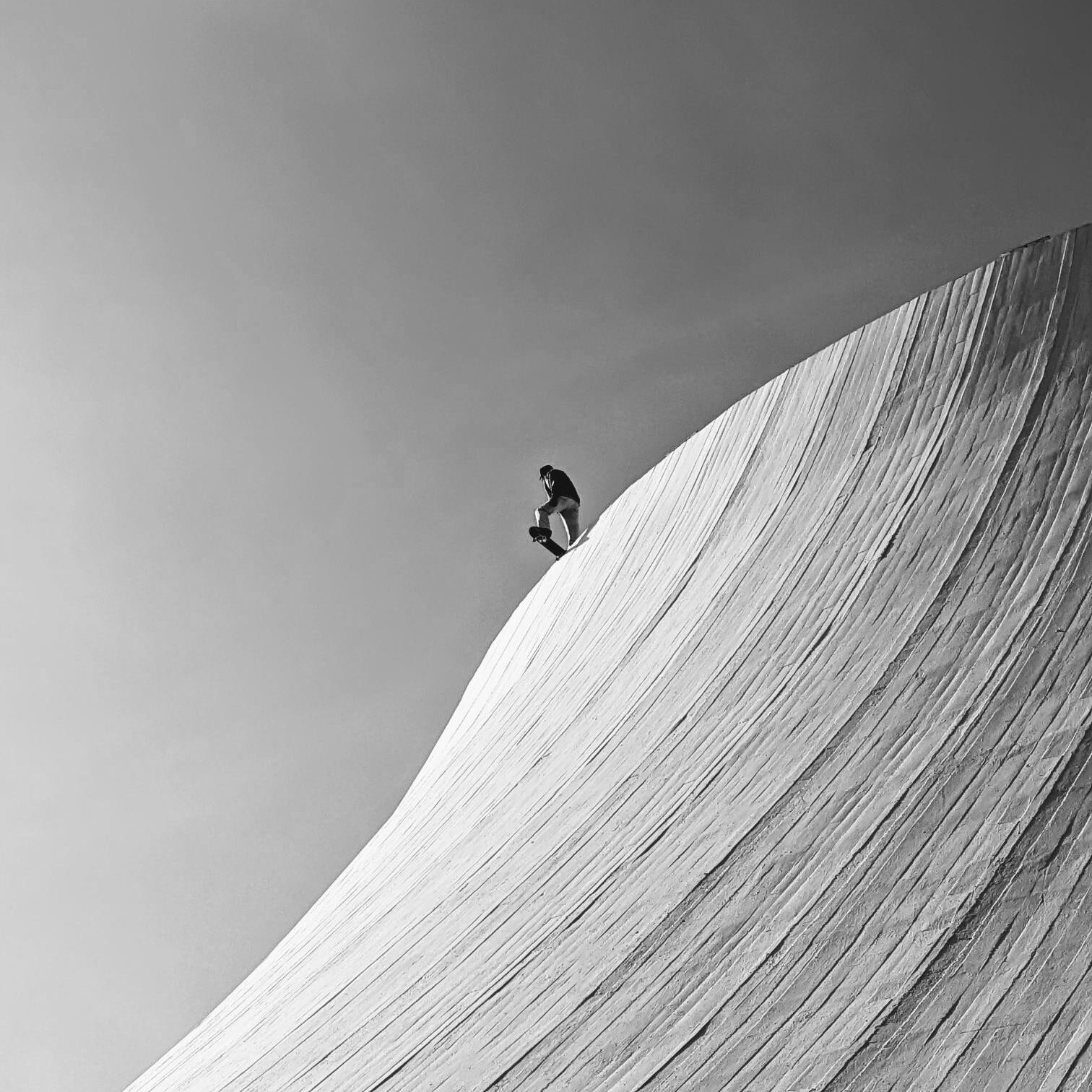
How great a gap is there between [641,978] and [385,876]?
1.96 m

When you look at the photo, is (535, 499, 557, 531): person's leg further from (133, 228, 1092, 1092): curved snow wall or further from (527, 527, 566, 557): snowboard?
(133, 228, 1092, 1092): curved snow wall

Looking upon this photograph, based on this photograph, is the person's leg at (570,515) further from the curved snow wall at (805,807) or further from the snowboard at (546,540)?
the curved snow wall at (805,807)

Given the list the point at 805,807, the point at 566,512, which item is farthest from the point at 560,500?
the point at 805,807

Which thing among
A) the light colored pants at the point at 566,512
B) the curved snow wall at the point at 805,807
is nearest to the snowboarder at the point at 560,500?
the light colored pants at the point at 566,512

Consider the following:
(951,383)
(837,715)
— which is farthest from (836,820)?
(951,383)

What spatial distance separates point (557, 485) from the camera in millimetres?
6012

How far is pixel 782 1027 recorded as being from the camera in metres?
1.78

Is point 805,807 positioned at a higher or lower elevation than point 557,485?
lower

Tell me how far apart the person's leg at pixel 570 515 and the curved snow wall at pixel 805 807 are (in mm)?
1722

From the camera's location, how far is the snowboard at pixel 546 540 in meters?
5.66

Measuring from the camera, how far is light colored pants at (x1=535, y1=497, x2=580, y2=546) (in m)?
5.96

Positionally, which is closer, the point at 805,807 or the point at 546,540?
the point at 805,807

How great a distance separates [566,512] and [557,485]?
0.17m

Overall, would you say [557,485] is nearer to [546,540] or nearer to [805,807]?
[546,540]
